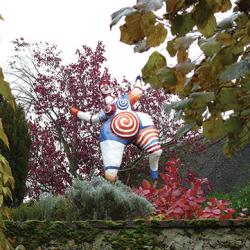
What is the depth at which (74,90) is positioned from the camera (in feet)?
53.9

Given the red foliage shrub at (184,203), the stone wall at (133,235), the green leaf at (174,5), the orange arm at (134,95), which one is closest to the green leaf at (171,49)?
the green leaf at (174,5)

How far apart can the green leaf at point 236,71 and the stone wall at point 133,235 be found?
Result: 3.72 m

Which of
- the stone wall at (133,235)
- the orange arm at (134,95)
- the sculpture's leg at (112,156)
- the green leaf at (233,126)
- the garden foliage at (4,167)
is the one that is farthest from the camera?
the orange arm at (134,95)

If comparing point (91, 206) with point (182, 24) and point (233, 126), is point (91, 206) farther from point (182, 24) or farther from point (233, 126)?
point (182, 24)

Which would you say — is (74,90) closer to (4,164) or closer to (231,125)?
(4,164)

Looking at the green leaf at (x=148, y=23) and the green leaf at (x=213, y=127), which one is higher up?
the green leaf at (x=148, y=23)

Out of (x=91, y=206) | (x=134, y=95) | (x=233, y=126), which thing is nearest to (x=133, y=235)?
(x=91, y=206)

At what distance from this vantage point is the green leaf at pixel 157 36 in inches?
51.8

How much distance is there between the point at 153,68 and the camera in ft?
4.62

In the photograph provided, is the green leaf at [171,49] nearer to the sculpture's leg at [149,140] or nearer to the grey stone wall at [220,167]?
the sculpture's leg at [149,140]

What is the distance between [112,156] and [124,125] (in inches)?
21.8

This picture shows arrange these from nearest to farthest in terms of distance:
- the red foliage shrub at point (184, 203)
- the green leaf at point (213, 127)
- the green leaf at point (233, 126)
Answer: the green leaf at point (233, 126), the green leaf at point (213, 127), the red foliage shrub at point (184, 203)

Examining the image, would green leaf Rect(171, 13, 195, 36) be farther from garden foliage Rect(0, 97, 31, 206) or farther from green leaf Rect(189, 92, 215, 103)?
garden foliage Rect(0, 97, 31, 206)

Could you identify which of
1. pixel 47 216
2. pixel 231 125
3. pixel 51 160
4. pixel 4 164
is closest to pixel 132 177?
pixel 51 160
